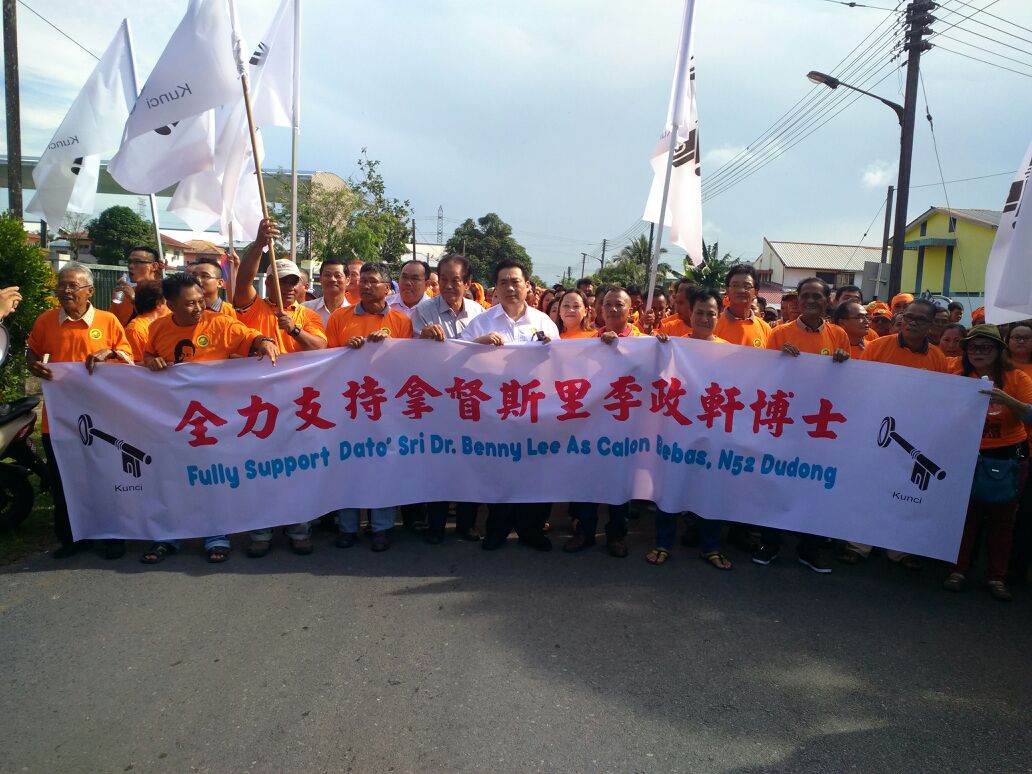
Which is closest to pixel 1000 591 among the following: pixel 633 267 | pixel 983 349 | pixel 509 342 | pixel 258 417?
pixel 983 349

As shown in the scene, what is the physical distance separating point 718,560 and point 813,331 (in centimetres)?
170

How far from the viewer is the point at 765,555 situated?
4594 mm

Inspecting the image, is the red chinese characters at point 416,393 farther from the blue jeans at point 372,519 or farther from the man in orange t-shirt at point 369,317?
the blue jeans at point 372,519

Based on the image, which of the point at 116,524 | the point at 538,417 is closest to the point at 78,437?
the point at 116,524

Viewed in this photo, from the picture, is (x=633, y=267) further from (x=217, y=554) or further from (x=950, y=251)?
(x=217, y=554)

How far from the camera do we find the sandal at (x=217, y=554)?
14.4 feet

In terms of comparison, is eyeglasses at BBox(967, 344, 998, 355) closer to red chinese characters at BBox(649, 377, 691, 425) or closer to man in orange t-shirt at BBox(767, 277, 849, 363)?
man in orange t-shirt at BBox(767, 277, 849, 363)

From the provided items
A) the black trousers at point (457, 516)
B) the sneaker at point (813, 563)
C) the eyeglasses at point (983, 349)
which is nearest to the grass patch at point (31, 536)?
the black trousers at point (457, 516)

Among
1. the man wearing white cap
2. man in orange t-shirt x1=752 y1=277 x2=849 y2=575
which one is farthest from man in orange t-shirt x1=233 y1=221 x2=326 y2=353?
man in orange t-shirt x1=752 y1=277 x2=849 y2=575

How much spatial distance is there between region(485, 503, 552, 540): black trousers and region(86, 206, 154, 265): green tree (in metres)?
29.2

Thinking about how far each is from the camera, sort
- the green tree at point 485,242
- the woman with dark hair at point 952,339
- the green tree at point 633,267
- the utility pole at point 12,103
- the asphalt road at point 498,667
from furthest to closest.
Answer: the green tree at point 485,242 → the green tree at point 633,267 → the utility pole at point 12,103 → the woman with dark hair at point 952,339 → the asphalt road at point 498,667

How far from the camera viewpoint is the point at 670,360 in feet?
15.1

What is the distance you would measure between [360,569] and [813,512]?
2.86 metres

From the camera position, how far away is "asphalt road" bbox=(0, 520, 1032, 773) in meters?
2.64
